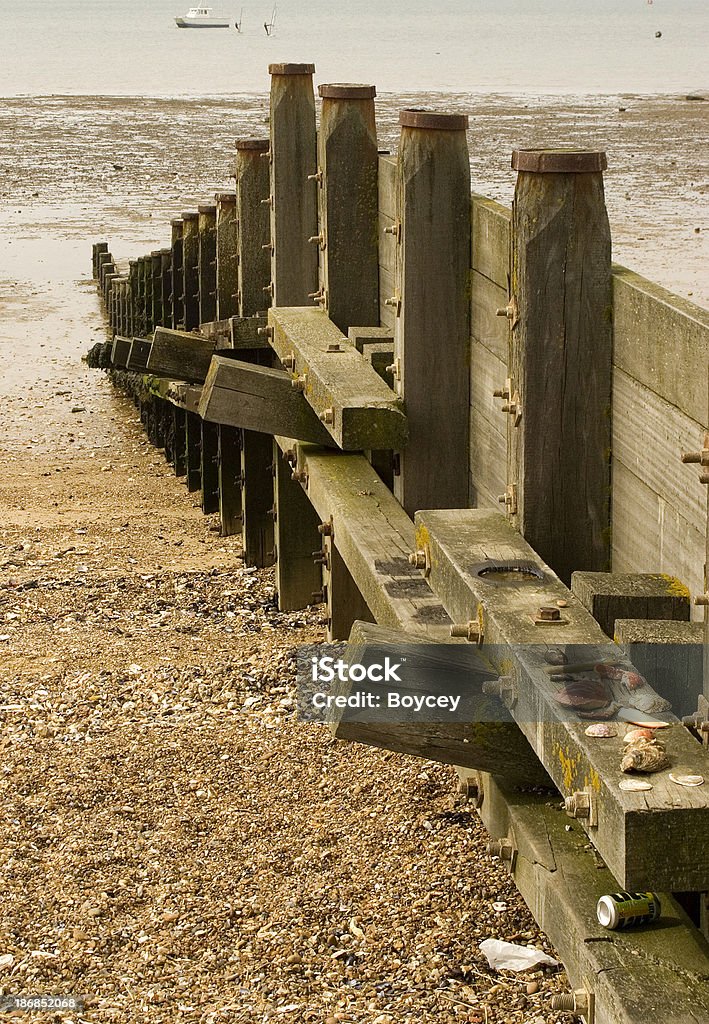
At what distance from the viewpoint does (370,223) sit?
6.86 metres

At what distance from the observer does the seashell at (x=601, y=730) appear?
3240mm

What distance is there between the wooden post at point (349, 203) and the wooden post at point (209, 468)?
313 cm

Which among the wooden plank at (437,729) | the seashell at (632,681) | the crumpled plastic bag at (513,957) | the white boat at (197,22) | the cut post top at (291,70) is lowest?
the crumpled plastic bag at (513,957)

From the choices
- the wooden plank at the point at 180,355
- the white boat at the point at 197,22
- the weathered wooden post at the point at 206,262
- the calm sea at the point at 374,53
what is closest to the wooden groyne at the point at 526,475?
the wooden plank at the point at 180,355

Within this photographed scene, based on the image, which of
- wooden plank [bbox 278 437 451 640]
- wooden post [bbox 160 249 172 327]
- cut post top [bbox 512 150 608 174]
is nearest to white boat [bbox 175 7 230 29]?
wooden post [bbox 160 249 172 327]

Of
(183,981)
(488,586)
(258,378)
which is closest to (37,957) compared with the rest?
(183,981)

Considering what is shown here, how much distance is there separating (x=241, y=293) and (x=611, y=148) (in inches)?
932

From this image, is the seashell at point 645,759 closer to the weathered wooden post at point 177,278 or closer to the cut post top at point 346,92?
the cut post top at point 346,92

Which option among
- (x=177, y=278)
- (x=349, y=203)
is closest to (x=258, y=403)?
(x=349, y=203)

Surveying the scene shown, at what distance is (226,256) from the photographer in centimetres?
936

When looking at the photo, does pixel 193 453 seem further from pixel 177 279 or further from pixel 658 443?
pixel 658 443

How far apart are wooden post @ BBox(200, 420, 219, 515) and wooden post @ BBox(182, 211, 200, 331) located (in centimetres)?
84

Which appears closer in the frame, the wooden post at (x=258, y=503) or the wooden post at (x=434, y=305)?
the wooden post at (x=434, y=305)

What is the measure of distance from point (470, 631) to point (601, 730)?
754mm
